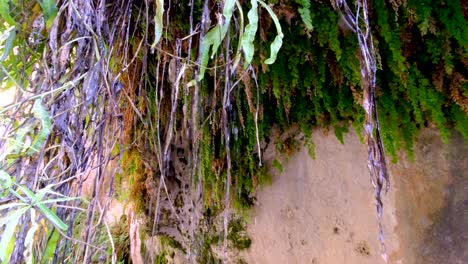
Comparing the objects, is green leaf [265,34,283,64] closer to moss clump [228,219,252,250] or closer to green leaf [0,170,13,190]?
green leaf [0,170,13,190]

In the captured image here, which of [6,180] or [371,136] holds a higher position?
[371,136]

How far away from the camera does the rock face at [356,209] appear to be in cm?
146

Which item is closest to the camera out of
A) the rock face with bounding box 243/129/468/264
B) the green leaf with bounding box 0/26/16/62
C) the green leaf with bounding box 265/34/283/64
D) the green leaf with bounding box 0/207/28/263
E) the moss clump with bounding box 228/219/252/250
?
the green leaf with bounding box 0/207/28/263

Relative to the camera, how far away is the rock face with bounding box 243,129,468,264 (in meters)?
1.46

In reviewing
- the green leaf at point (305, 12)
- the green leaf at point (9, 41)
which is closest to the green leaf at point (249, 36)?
the green leaf at point (305, 12)

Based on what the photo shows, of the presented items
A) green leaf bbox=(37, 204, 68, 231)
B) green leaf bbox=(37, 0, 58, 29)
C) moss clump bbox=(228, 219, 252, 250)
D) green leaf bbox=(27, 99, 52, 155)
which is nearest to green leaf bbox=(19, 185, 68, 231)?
green leaf bbox=(37, 204, 68, 231)

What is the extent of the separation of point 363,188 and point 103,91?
3.18ft

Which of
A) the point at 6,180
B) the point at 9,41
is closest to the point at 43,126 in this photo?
the point at 6,180

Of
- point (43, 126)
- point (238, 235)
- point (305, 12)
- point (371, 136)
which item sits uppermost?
point (305, 12)

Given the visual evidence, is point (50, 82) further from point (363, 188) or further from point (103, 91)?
point (363, 188)

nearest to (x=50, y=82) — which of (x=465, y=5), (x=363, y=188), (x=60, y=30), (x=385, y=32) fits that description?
(x=60, y=30)

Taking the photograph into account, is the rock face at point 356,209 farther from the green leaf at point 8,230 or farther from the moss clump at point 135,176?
the green leaf at point 8,230

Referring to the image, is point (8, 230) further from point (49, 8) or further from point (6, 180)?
point (49, 8)

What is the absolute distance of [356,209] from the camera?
161 cm
